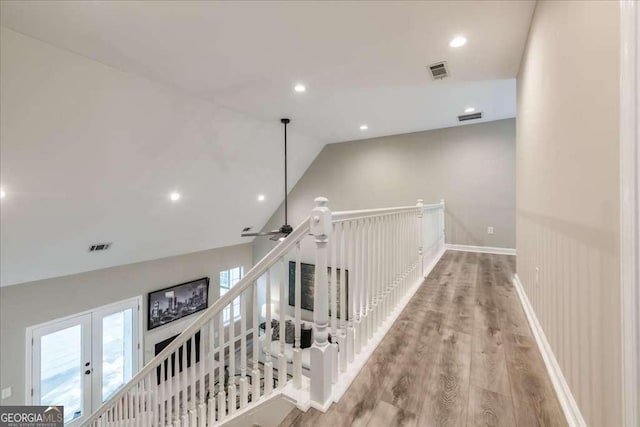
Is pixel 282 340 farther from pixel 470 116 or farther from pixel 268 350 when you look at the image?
pixel 470 116

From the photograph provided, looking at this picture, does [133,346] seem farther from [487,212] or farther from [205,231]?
[487,212]

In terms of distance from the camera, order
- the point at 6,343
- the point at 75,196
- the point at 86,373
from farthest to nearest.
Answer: the point at 86,373 → the point at 6,343 → the point at 75,196

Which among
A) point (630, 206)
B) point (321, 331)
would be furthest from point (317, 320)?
point (630, 206)

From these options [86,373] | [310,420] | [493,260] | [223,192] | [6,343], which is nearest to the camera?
[310,420]

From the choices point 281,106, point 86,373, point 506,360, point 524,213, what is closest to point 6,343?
point 86,373

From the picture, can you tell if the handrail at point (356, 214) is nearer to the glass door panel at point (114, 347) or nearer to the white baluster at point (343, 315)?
the white baluster at point (343, 315)

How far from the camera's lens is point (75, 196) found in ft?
12.4

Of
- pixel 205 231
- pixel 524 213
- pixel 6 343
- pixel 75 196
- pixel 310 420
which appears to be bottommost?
pixel 6 343

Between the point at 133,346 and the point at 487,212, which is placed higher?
the point at 487,212

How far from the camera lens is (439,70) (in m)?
3.22

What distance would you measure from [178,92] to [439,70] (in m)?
3.34

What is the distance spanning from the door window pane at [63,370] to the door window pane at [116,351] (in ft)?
1.37

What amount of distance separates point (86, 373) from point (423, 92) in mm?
7442

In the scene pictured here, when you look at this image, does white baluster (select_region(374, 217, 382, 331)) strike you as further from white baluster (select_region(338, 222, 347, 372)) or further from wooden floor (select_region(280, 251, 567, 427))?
white baluster (select_region(338, 222, 347, 372))
